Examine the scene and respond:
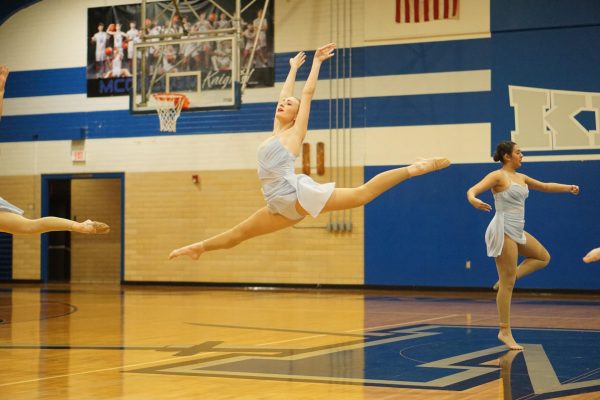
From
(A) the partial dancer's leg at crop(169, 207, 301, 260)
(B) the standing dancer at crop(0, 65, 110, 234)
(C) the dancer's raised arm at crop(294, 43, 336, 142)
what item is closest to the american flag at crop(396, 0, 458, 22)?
(C) the dancer's raised arm at crop(294, 43, 336, 142)

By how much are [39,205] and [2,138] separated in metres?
2.43

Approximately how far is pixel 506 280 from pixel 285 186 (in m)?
3.23

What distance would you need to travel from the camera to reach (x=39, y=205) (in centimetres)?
2467

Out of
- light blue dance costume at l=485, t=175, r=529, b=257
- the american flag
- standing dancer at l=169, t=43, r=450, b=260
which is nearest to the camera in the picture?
standing dancer at l=169, t=43, r=450, b=260

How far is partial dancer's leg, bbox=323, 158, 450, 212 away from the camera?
8.34 m

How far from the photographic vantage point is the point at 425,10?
20781 mm

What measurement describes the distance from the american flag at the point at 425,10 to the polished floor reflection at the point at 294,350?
7.17 meters

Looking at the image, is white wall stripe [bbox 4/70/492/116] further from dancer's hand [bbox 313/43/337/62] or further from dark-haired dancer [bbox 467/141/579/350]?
dancer's hand [bbox 313/43/337/62]

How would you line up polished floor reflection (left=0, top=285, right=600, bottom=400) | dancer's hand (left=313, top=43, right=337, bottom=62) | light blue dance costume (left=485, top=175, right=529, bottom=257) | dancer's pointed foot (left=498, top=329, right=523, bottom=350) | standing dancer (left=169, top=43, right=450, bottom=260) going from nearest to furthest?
polished floor reflection (left=0, top=285, right=600, bottom=400) → standing dancer (left=169, top=43, right=450, bottom=260) → dancer's hand (left=313, top=43, right=337, bottom=62) → dancer's pointed foot (left=498, top=329, right=523, bottom=350) → light blue dance costume (left=485, top=175, right=529, bottom=257)

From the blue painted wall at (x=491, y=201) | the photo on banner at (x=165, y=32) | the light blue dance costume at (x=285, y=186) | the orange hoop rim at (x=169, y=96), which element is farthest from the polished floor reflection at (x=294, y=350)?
the photo on banner at (x=165, y=32)

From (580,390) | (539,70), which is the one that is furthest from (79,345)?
(539,70)

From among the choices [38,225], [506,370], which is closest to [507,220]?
[506,370]

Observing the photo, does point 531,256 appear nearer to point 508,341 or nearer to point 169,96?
point 508,341

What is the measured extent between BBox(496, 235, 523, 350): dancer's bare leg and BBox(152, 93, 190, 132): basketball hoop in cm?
1081
